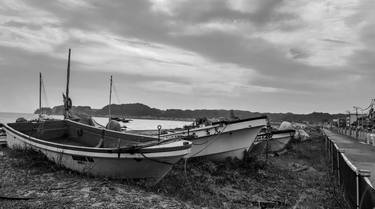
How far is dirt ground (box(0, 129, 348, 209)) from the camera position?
7.27 metres

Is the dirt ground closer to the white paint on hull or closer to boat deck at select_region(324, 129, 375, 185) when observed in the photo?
the white paint on hull

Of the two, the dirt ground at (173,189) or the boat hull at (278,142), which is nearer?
the dirt ground at (173,189)

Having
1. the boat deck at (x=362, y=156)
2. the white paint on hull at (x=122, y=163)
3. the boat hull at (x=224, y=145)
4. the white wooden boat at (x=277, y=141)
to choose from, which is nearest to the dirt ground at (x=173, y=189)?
the white paint on hull at (x=122, y=163)

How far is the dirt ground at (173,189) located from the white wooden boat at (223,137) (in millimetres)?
810

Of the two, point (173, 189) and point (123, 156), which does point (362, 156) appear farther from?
point (123, 156)

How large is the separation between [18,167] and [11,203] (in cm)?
384

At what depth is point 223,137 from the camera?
14211 mm

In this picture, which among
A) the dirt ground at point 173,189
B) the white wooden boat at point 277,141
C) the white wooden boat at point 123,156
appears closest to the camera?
the dirt ground at point 173,189

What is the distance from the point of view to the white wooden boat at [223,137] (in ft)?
45.1

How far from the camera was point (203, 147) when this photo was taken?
46.4 ft

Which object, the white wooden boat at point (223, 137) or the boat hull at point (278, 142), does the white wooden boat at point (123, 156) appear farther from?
the boat hull at point (278, 142)

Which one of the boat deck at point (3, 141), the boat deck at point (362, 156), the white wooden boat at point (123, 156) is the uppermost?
the white wooden boat at point (123, 156)

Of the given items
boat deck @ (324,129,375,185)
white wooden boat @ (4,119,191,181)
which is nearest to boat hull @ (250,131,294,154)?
boat deck @ (324,129,375,185)

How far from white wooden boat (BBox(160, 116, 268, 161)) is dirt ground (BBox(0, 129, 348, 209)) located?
2.66 feet
